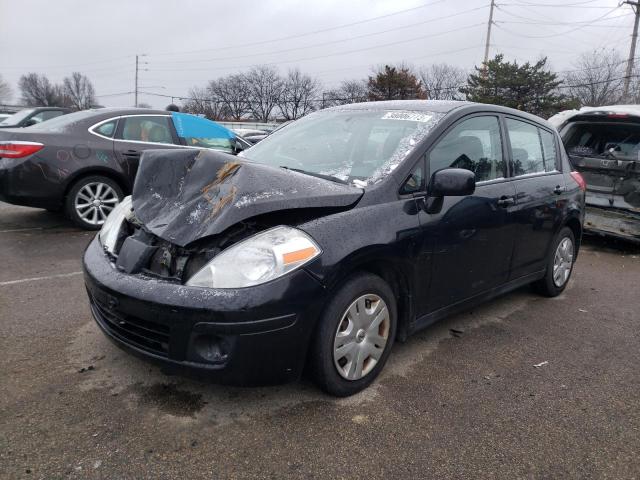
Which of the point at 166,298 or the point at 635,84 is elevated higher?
the point at 635,84

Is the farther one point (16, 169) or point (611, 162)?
point (611, 162)

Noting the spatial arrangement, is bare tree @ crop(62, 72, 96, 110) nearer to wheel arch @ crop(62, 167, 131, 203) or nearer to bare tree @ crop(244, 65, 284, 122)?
bare tree @ crop(244, 65, 284, 122)

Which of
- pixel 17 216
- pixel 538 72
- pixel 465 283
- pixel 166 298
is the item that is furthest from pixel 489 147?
pixel 538 72

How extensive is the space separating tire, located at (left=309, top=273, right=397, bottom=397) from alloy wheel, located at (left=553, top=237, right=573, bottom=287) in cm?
239

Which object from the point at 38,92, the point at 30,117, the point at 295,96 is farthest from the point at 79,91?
the point at 30,117

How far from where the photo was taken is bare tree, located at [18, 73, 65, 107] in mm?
82088

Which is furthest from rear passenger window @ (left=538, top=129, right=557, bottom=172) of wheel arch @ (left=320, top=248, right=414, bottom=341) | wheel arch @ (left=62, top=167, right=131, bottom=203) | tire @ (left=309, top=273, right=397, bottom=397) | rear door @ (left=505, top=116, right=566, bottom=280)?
wheel arch @ (left=62, top=167, right=131, bottom=203)

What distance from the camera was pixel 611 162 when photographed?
654 cm

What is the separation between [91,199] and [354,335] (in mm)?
4938

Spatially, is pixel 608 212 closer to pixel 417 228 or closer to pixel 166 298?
pixel 417 228

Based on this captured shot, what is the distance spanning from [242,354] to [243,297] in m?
0.27

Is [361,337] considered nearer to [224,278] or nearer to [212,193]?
[224,278]

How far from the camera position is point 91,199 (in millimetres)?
6352

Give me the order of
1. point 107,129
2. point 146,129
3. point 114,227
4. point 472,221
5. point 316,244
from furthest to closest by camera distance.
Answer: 1. point 146,129
2. point 107,129
3. point 472,221
4. point 114,227
5. point 316,244
